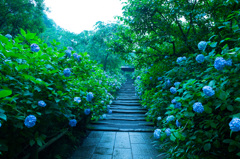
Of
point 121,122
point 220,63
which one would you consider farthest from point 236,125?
point 121,122

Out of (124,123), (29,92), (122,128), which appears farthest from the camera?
(124,123)

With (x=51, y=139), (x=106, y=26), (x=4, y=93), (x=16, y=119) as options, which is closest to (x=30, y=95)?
(x=16, y=119)

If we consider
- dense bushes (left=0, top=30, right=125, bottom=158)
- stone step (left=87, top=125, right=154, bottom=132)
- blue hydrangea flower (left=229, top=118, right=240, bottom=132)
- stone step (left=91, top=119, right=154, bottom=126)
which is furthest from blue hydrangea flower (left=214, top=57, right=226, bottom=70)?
stone step (left=91, top=119, right=154, bottom=126)

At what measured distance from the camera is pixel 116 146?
2.74m

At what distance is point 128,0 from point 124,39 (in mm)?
995

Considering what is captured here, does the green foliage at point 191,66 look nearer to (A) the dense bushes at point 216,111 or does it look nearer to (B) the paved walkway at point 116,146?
(A) the dense bushes at point 216,111

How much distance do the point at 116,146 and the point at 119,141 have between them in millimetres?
233

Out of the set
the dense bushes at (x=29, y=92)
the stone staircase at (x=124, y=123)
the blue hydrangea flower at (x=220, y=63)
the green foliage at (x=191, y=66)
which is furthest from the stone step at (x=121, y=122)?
the blue hydrangea flower at (x=220, y=63)

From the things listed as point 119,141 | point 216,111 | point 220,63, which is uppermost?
point 220,63

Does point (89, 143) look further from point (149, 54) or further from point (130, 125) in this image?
point (149, 54)

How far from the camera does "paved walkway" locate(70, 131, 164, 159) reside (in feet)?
7.90

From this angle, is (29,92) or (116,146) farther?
(116,146)

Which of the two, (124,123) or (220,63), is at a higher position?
(220,63)

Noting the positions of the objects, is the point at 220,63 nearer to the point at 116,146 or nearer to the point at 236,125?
the point at 236,125
